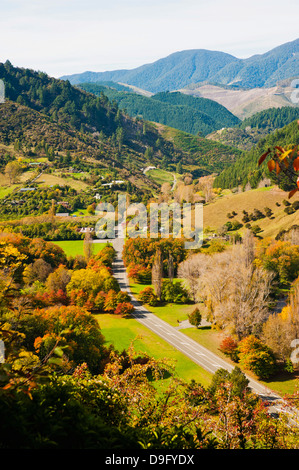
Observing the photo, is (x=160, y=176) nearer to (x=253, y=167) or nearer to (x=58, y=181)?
(x=253, y=167)

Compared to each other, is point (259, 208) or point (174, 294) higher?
point (259, 208)

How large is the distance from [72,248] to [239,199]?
50355 millimetres

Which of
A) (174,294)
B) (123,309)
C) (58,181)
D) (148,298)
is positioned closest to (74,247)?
(148,298)

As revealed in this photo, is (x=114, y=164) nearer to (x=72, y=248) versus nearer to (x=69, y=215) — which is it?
(x=69, y=215)

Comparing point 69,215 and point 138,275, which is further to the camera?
point 69,215

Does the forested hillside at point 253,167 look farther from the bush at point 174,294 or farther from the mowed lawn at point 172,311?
the mowed lawn at point 172,311

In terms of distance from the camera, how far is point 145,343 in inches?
1499

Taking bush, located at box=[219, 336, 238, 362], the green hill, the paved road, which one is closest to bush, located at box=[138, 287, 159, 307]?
the paved road

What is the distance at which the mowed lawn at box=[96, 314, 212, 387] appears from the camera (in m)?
31.5

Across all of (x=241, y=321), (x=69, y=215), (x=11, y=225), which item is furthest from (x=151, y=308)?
(x=69, y=215)

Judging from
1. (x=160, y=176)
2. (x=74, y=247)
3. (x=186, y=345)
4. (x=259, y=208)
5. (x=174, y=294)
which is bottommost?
(x=186, y=345)

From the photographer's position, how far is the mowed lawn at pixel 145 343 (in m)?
31.5

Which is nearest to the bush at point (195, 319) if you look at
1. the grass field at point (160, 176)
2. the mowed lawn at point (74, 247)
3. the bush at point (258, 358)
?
the bush at point (258, 358)

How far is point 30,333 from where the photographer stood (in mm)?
30141
